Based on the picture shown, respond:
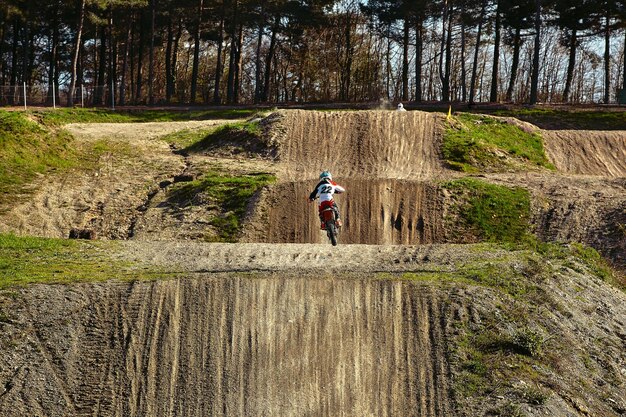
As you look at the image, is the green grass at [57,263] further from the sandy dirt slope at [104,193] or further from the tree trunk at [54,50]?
the tree trunk at [54,50]

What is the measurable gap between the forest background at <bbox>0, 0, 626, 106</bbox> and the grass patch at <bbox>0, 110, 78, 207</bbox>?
1804cm

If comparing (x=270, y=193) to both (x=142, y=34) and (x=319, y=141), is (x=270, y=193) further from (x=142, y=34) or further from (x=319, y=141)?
(x=142, y=34)

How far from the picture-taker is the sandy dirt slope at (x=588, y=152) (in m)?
34.5

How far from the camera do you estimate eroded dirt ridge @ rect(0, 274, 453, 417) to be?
1342 cm

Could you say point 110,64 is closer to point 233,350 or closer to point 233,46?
point 233,46

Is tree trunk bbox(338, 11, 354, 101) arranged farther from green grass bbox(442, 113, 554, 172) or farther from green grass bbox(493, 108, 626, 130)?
green grass bbox(442, 113, 554, 172)

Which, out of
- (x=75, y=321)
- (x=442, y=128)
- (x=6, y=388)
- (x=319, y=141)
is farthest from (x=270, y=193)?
(x=6, y=388)

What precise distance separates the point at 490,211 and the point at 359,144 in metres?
7.67

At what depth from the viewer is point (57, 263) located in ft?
60.7

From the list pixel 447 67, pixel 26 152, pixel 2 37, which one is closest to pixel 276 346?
pixel 26 152

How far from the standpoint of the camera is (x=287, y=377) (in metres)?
13.8

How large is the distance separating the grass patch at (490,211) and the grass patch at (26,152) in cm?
1374

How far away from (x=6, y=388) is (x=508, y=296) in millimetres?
8928

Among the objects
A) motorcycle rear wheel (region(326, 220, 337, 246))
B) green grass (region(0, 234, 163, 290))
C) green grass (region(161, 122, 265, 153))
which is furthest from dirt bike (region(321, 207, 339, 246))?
green grass (region(161, 122, 265, 153))
